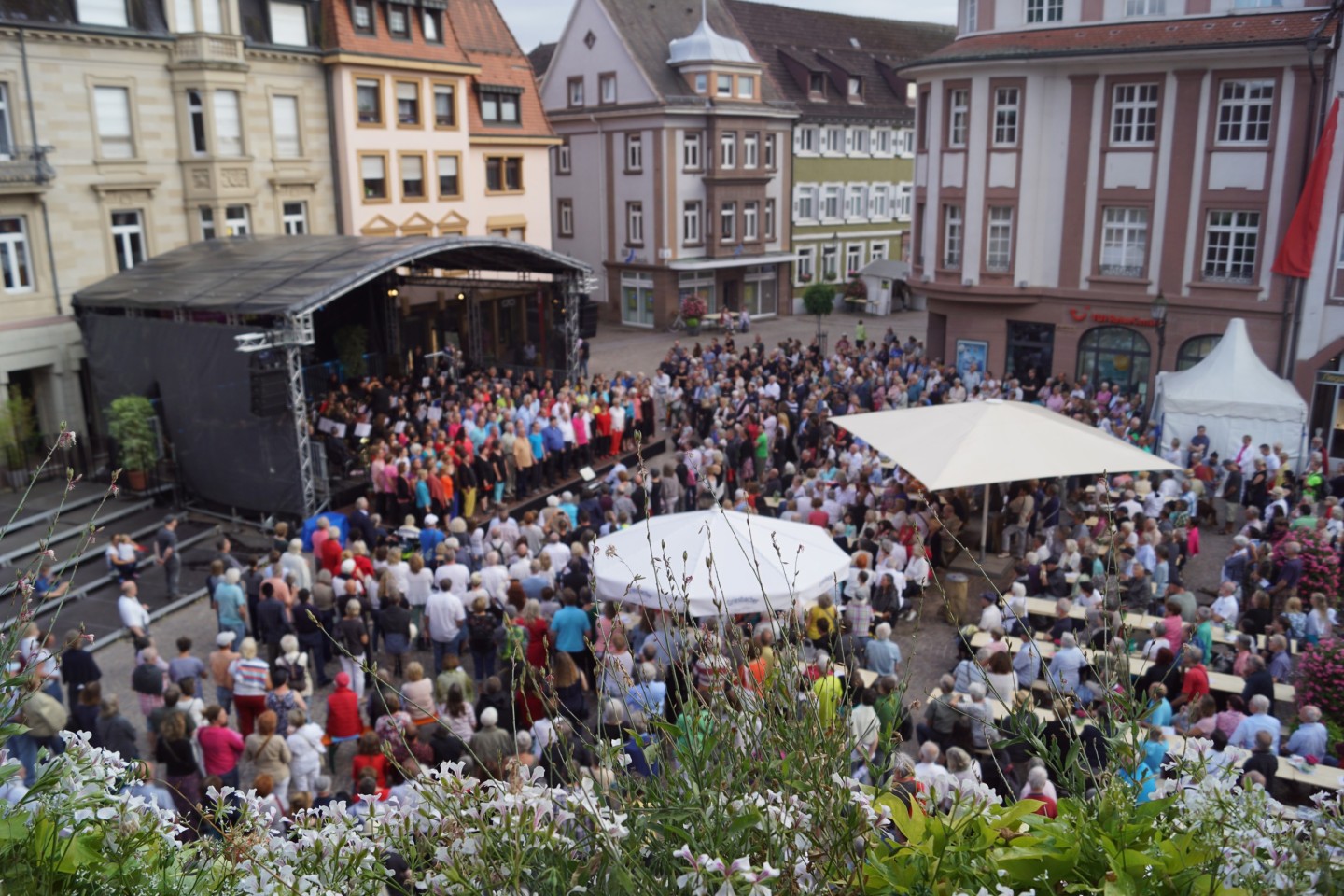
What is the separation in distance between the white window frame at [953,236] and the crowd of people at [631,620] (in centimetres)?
682

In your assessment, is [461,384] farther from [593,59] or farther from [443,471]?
[593,59]

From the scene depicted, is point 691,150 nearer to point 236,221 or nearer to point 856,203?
point 856,203

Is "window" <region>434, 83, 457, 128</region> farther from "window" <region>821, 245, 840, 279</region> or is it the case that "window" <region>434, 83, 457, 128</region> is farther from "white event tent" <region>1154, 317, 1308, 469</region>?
"white event tent" <region>1154, 317, 1308, 469</region>

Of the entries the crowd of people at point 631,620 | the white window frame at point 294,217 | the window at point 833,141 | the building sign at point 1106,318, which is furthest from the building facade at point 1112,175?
the window at point 833,141

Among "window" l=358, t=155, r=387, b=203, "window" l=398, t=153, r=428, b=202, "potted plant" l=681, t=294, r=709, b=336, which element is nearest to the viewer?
"window" l=358, t=155, r=387, b=203

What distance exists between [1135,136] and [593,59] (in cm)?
2422

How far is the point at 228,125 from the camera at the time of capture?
26.4m

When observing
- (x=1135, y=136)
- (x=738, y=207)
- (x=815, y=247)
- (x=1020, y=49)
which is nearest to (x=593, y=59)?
(x=738, y=207)

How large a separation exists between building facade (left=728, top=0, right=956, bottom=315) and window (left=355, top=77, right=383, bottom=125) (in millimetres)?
21343

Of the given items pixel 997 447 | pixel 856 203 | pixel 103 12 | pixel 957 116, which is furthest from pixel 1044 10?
pixel 856 203

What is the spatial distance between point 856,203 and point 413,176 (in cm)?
2525

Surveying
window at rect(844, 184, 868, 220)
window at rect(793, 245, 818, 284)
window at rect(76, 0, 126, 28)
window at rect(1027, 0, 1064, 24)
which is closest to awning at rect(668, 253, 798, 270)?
window at rect(793, 245, 818, 284)

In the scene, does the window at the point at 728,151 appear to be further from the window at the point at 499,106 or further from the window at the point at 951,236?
the window at the point at 951,236

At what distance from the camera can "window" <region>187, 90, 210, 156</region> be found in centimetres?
2547
